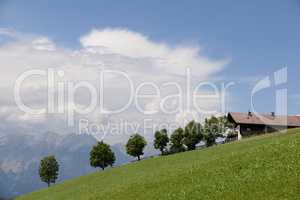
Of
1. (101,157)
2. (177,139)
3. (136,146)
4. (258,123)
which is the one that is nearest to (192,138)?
(177,139)

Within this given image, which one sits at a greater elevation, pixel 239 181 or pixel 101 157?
pixel 239 181

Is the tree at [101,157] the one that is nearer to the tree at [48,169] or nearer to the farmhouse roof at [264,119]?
the tree at [48,169]

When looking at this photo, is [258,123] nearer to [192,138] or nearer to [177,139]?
[192,138]

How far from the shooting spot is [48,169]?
116m

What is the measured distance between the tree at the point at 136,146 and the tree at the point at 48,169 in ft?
71.0

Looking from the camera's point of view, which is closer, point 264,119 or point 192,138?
point 264,119

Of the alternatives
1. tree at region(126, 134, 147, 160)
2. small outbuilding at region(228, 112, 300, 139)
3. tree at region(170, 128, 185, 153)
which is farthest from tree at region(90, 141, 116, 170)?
small outbuilding at region(228, 112, 300, 139)

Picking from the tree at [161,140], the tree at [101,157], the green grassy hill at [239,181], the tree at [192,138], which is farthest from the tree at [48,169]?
the green grassy hill at [239,181]

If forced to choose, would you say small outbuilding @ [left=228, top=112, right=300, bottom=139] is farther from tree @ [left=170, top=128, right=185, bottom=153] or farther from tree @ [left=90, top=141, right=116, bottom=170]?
tree @ [left=90, top=141, right=116, bottom=170]

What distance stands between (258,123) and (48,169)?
187 ft

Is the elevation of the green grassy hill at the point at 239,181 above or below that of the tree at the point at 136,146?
above

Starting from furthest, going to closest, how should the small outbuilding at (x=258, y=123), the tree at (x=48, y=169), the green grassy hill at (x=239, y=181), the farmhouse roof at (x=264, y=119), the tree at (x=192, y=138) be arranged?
→ the tree at (x=192, y=138)
the tree at (x=48, y=169)
the farmhouse roof at (x=264, y=119)
the small outbuilding at (x=258, y=123)
the green grassy hill at (x=239, y=181)

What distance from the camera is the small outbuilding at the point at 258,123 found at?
10425 cm

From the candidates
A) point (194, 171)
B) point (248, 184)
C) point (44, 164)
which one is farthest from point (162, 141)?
point (248, 184)
